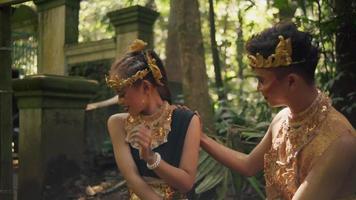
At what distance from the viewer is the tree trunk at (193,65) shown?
5.30 m

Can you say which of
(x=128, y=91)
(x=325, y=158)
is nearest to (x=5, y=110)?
(x=128, y=91)

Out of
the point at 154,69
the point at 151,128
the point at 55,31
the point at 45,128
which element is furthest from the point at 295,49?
the point at 55,31

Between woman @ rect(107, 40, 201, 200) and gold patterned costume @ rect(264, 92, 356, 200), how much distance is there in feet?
1.49

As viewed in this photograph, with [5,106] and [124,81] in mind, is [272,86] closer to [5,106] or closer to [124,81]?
[124,81]

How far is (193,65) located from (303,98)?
10.9ft

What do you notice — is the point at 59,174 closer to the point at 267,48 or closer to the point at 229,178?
the point at 229,178

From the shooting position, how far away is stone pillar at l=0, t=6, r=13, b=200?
327cm

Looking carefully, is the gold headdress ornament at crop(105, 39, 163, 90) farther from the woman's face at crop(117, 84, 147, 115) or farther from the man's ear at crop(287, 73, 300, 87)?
the man's ear at crop(287, 73, 300, 87)

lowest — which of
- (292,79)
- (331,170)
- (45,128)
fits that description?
(45,128)

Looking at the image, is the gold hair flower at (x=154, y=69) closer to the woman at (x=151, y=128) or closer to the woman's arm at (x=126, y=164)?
the woman at (x=151, y=128)

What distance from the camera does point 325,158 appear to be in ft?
6.25

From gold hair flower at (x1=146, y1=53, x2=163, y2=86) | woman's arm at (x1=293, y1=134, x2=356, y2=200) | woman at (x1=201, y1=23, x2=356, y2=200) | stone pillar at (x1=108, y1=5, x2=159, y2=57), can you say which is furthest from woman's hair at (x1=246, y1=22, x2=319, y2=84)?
stone pillar at (x1=108, y1=5, x2=159, y2=57)

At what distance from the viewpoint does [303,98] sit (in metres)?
2.04

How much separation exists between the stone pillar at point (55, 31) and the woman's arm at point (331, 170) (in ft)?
24.2
